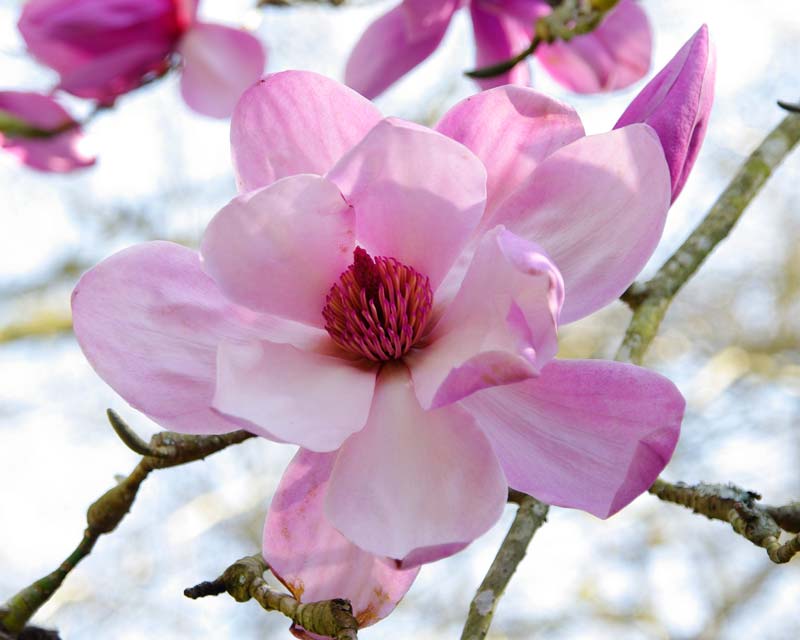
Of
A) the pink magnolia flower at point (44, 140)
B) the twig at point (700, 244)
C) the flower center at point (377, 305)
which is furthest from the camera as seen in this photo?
the pink magnolia flower at point (44, 140)

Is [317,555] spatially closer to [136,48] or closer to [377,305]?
[377,305]

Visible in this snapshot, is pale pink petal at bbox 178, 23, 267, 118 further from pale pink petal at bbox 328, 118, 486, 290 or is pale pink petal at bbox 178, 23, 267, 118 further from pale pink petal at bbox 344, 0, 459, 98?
pale pink petal at bbox 328, 118, 486, 290

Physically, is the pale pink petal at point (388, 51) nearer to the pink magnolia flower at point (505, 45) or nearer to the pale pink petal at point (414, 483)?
the pink magnolia flower at point (505, 45)

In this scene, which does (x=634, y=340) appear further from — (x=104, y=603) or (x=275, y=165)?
(x=104, y=603)

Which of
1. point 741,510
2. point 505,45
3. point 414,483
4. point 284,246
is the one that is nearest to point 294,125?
point 284,246

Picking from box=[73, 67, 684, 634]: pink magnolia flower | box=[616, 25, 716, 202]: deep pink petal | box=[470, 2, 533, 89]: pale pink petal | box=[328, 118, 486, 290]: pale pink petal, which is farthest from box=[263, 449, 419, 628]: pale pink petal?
box=[470, 2, 533, 89]: pale pink petal

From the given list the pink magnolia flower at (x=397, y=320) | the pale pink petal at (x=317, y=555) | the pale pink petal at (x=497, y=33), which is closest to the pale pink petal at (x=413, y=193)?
the pink magnolia flower at (x=397, y=320)

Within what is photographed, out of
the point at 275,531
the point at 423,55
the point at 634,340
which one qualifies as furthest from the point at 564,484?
the point at 423,55
